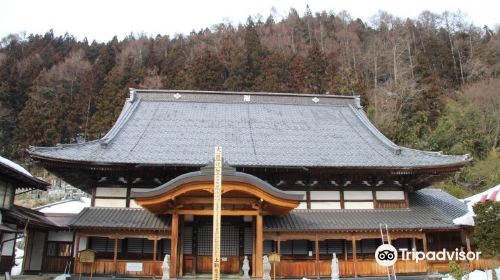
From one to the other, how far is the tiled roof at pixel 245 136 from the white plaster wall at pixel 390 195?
1356 mm

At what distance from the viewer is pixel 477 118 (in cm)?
3453

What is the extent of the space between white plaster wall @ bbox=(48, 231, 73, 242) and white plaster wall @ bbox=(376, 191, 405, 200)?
12.5 meters

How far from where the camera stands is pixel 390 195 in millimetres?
16219

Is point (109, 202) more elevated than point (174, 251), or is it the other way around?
point (109, 202)

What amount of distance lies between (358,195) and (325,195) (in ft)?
4.39

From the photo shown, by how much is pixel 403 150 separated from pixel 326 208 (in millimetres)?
4263

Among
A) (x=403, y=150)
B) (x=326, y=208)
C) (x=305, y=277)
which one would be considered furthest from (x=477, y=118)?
(x=305, y=277)

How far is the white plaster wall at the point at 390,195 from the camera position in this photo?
16116 millimetres

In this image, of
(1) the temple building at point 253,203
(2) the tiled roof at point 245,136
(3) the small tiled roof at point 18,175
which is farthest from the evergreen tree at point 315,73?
(3) the small tiled roof at point 18,175

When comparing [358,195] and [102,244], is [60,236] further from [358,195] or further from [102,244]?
[358,195]

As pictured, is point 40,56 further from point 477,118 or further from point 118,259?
point 477,118

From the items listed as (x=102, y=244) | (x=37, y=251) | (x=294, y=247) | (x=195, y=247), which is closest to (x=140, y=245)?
(x=102, y=244)

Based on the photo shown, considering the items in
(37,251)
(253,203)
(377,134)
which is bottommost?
(37,251)

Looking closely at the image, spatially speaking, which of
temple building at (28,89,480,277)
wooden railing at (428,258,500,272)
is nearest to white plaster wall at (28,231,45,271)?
temple building at (28,89,480,277)
